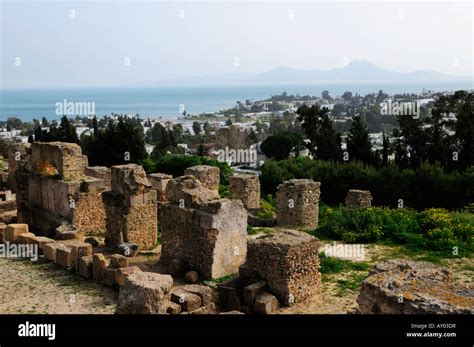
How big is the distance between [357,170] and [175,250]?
1575cm

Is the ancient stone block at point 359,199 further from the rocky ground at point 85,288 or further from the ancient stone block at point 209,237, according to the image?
the ancient stone block at point 209,237

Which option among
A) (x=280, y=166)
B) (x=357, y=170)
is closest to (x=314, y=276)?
(x=357, y=170)

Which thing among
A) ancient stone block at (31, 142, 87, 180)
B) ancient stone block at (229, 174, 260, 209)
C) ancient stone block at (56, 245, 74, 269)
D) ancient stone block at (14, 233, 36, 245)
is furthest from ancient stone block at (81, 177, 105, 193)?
ancient stone block at (229, 174, 260, 209)

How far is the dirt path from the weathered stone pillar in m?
1.92

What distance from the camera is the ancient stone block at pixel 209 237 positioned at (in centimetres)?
1234

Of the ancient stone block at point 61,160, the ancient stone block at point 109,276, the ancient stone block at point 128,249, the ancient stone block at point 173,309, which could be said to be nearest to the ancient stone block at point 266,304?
the ancient stone block at point 173,309

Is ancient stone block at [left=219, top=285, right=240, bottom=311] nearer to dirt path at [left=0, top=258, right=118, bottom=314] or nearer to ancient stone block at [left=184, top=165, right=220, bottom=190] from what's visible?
dirt path at [left=0, top=258, right=118, bottom=314]

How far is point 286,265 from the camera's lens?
35.1 ft

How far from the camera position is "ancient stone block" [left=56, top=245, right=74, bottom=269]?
44.8 ft

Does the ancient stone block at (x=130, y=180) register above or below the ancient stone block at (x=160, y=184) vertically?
above

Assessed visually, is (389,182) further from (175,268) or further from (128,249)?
(175,268)

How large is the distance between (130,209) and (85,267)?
7.93 ft

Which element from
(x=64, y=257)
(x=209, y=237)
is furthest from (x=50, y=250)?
(x=209, y=237)

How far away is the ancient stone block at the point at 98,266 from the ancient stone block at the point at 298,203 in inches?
316
